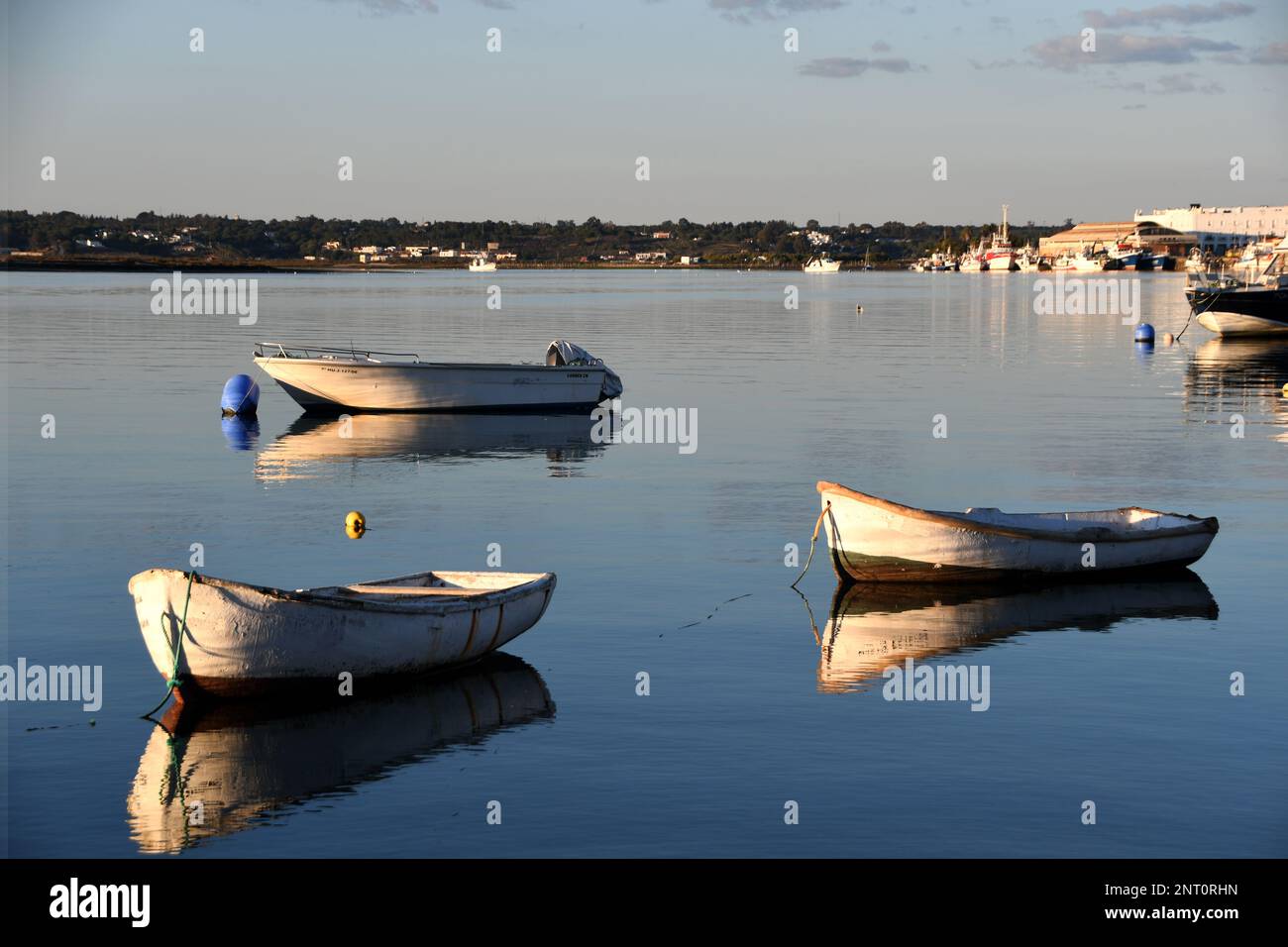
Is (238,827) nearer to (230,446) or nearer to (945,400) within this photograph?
(230,446)

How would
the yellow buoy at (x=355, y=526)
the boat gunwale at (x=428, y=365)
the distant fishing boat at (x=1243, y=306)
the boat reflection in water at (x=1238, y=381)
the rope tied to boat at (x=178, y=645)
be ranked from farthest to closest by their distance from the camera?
the distant fishing boat at (x=1243, y=306), the boat reflection in water at (x=1238, y=381), the boat gunwale at (x=428, y=365), the yellow buoy at (x=355, y=526), the rope tied to boat at (x=178, y=645)

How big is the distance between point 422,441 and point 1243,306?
57.9 meters

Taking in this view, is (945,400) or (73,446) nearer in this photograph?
(73,446)

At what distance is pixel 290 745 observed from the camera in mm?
16375

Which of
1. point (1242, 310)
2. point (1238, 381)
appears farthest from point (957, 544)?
point (1242, 310)

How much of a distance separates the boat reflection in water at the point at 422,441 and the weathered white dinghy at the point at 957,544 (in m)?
13.4

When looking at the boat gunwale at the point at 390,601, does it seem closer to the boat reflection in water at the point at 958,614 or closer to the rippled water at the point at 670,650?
the rippled water at the point at 670,650

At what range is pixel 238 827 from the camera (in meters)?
14.2

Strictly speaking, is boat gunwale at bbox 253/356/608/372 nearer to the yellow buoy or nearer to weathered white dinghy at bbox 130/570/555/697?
the yellow buoy

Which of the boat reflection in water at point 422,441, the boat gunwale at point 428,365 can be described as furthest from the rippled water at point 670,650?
the boat gunwale at point 428,365

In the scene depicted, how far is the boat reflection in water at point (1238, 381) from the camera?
49.2 m
